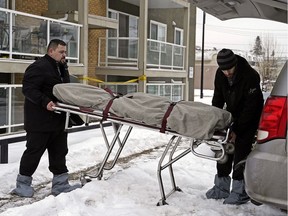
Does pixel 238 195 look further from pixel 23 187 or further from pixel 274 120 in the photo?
pixel 23 187

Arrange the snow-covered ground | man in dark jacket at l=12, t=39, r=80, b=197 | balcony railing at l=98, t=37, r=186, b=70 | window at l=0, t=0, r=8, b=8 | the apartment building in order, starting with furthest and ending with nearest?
balcony railing at l=98, t=37, r=186, b=70
window at l=0, t=0, r=8, b=8
the apartment building
man in dark jacket at l=12, t=39, r=80, b=197
the snow-covered ground

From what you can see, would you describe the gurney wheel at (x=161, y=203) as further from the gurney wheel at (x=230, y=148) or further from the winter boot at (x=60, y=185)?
the winter boot at (x=60, y=185)

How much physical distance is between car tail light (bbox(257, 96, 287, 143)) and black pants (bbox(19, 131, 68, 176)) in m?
3.00

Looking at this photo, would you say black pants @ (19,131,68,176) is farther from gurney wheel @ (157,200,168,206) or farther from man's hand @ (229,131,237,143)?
man's hand @ (229,131,237,143)

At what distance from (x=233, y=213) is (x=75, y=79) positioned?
941cm

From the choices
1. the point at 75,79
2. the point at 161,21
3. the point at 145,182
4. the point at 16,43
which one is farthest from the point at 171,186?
the point at 161,21

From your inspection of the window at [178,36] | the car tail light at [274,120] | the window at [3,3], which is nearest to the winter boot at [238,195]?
the car tail light at [274,120]

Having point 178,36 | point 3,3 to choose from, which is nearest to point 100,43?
point 3,3

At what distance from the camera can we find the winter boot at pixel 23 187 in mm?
5672

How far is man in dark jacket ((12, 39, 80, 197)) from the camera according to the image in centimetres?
553

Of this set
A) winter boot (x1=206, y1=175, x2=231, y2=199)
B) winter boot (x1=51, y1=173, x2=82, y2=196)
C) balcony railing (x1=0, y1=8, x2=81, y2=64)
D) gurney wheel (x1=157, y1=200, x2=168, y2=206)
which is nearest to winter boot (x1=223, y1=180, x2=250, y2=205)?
winter boot (x1=206, y1=175, x2=231, y2=199)

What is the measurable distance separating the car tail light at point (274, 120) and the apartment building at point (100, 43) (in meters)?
8.09

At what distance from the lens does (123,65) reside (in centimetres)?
1759

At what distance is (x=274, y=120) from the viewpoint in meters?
3.51
